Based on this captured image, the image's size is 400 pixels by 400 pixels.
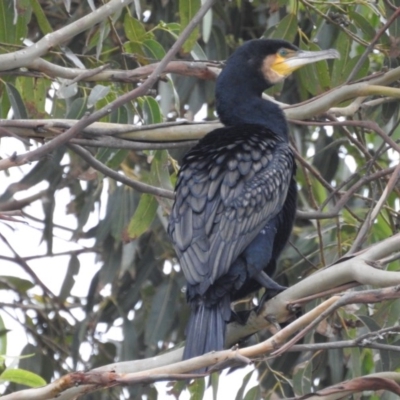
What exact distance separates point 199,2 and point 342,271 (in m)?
1.24

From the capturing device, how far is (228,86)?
10.3 ft

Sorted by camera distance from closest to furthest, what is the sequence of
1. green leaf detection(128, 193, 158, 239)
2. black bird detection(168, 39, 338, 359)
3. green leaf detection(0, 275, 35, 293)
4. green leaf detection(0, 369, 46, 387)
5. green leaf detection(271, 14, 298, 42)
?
1. green leaf detection(0, 369, 46, 387)
2. black bird detection(168, 39, 338, 359)
3. green leaf detection(128, 193, 158, 239)
4. green leaf detection(271, 14, 298, 42)
5. green leaf detection(0, 275, 35, 293)

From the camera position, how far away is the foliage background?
108 inches

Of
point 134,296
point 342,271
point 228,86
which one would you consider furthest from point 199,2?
point 134,296

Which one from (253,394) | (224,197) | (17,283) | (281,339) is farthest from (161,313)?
(281,339)

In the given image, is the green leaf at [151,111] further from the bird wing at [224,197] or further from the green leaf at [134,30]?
the green leaf at [134,30]

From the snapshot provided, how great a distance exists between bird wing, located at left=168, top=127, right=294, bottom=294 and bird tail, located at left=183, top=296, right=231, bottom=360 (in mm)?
73

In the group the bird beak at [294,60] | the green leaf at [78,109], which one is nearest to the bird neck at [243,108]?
the bird beak at [294,60]

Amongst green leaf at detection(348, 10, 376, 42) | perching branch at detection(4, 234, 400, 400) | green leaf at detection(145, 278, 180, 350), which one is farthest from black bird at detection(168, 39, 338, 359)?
green leaf at detection(145, 278, 180, 350)

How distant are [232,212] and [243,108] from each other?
1.84ft

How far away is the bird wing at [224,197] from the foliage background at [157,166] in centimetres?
11

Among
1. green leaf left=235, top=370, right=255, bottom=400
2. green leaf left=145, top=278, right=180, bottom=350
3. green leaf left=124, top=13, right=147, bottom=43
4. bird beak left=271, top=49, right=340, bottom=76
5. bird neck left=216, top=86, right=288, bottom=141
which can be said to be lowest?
green leaf left=145, top=278, right=180, bottom=350

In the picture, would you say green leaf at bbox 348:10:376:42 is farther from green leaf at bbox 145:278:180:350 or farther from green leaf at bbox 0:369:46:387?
green leaf at bbox 0:369:46:387

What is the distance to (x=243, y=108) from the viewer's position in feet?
10.3
